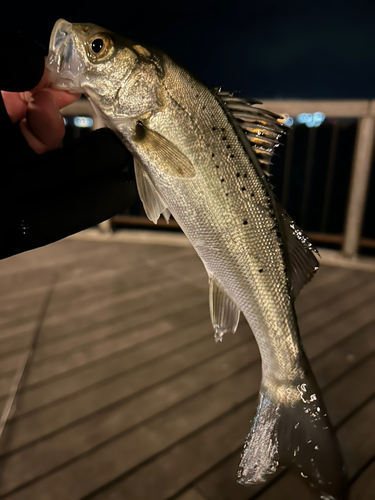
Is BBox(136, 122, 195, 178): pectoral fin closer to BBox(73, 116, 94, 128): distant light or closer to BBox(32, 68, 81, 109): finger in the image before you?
BBox(32, 68, 81, 109): finger

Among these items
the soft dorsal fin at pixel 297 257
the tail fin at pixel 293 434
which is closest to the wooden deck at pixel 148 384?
the tail fin at pixel 293 434

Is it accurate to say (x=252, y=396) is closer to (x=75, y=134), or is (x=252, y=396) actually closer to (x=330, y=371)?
(x=330, y=371)

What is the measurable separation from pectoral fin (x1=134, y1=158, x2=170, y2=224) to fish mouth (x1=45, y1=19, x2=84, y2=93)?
36cm

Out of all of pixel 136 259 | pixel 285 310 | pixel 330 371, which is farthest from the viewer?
pixel 136 259

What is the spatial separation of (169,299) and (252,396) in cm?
129

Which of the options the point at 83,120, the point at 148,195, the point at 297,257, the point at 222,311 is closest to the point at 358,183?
the point at 297,257

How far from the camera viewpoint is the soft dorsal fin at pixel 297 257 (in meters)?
1.39

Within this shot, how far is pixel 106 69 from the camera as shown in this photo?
1.27 metres

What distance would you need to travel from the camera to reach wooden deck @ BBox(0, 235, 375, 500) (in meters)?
1.63

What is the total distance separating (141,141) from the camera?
1268 millimetres

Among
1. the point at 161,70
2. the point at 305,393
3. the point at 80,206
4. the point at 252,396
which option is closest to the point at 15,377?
the point at 80,206

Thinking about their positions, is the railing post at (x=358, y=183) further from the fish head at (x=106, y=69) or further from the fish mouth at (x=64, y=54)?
the fish mouth at (x=64, y=54)

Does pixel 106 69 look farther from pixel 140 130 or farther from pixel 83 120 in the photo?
pixel 83 120

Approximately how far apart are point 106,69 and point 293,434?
1.47 m
